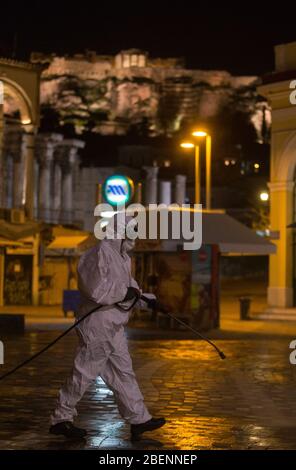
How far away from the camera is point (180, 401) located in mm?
11922

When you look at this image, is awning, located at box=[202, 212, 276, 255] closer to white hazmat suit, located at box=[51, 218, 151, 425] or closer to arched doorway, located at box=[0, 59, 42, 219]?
arched doorway, located at box=[0, 59, 42, 219]

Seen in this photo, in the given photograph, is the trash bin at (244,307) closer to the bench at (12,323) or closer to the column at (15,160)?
the bench at (12,323)

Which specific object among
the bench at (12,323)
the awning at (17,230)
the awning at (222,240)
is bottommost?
the bench at (12,323)

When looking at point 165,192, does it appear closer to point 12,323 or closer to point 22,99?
point 22,99

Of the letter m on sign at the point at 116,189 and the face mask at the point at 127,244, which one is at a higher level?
the letter m on sign at the point at 116,189

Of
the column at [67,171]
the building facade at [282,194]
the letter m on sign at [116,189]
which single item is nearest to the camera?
the building facade at [282,194]

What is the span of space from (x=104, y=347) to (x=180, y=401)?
297 centimetres

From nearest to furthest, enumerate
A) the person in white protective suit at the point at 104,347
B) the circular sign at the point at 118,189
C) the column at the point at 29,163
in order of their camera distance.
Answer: the person in white protective suit at the point at 104,347
the column at the point at 29,163
the circular sign at the point at 118,189

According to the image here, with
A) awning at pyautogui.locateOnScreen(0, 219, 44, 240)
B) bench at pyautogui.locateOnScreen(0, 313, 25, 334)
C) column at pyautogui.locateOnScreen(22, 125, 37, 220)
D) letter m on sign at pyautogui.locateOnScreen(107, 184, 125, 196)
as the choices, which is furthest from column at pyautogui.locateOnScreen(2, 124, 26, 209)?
bench at pyautogui.locateOnScreen(0, 313, 25, 334)

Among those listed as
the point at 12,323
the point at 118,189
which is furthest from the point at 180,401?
the point at 118,189

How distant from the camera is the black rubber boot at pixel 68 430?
9062 mm

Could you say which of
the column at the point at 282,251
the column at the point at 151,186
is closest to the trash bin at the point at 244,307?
the column at the point at 282,251

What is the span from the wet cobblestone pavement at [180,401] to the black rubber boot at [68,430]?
0.08m

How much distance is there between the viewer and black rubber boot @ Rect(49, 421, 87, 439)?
906 centimetres
